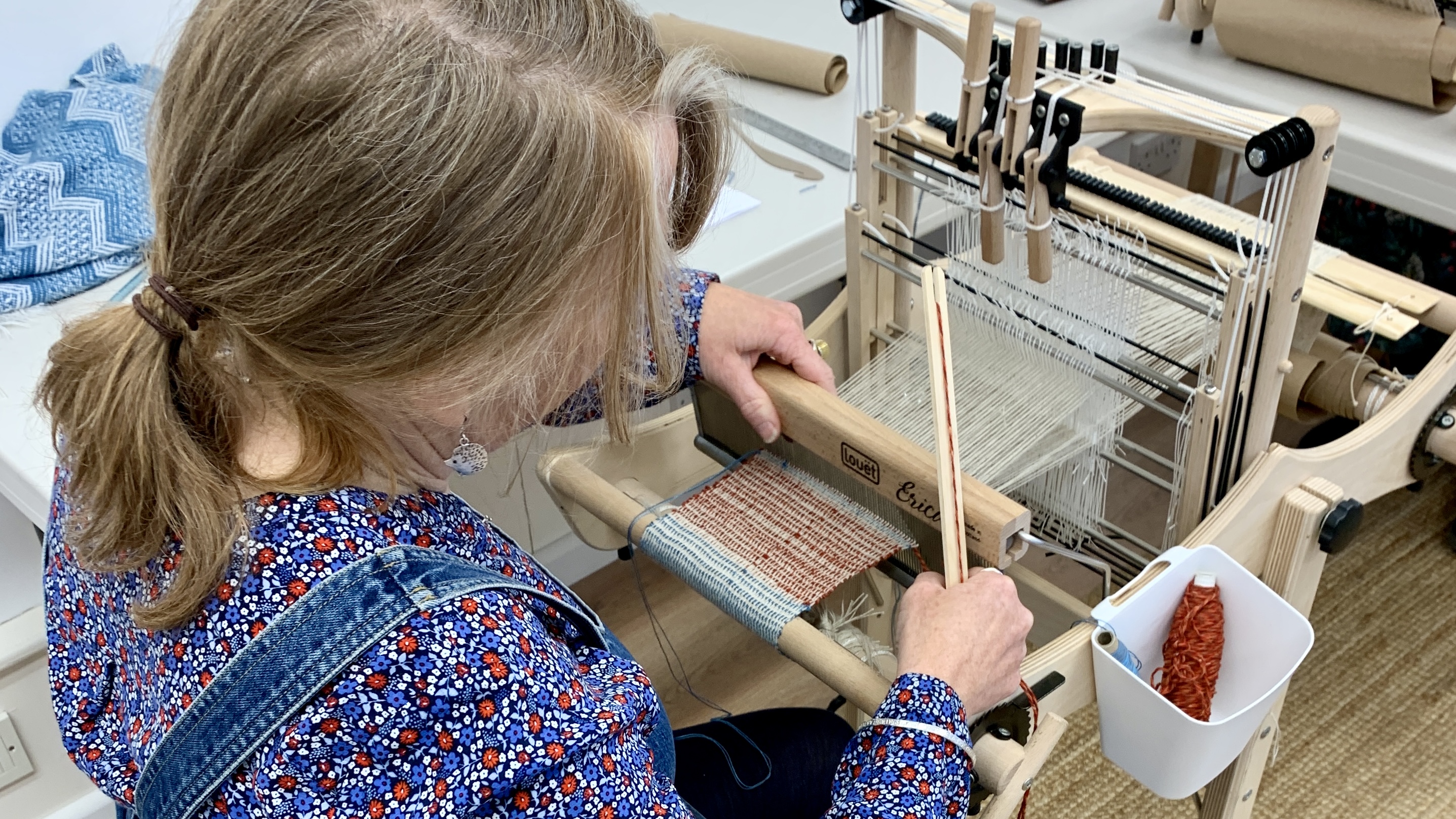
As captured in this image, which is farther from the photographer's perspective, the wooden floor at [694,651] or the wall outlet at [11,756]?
the wooden floor at [694,651]

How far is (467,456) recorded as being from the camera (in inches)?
29.9

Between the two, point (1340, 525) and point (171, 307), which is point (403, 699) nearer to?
point (171, 307)

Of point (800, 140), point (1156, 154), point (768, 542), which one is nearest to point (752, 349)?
point (768, 542)

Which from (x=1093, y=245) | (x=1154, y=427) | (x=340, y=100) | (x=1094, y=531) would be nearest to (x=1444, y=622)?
(x=1154, y=427)

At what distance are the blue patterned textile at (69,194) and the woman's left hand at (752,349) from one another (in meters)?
0.69

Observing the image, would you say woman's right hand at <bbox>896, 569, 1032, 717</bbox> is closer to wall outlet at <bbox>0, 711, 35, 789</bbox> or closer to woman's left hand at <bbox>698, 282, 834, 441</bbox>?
woman's left hand at <bbox>698, 282, 834, 441</bbox>

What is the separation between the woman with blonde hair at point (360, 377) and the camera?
55 centimetres

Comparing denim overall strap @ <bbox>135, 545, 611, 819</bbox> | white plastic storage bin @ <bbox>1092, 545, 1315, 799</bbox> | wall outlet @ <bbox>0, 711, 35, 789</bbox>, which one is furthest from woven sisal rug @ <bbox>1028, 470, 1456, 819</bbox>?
wall outlet @ <bbox>0, 711, 35, 789</bbox>

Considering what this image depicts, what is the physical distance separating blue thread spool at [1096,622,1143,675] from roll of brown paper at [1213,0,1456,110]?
36.8 inches

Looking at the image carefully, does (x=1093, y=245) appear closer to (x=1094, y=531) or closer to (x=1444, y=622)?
(x=1094, y=531)

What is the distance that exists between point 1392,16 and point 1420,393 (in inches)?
25.6

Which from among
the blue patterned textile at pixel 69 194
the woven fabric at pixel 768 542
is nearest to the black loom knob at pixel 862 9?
the woven fabric at pixel 768 542

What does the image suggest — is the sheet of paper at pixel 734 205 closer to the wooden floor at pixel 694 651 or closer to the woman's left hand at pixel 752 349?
the woman's left hand at pixel 752 349

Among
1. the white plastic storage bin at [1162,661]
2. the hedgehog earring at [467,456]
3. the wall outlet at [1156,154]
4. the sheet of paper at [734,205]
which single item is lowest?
the wall outlet at [1156,154]
